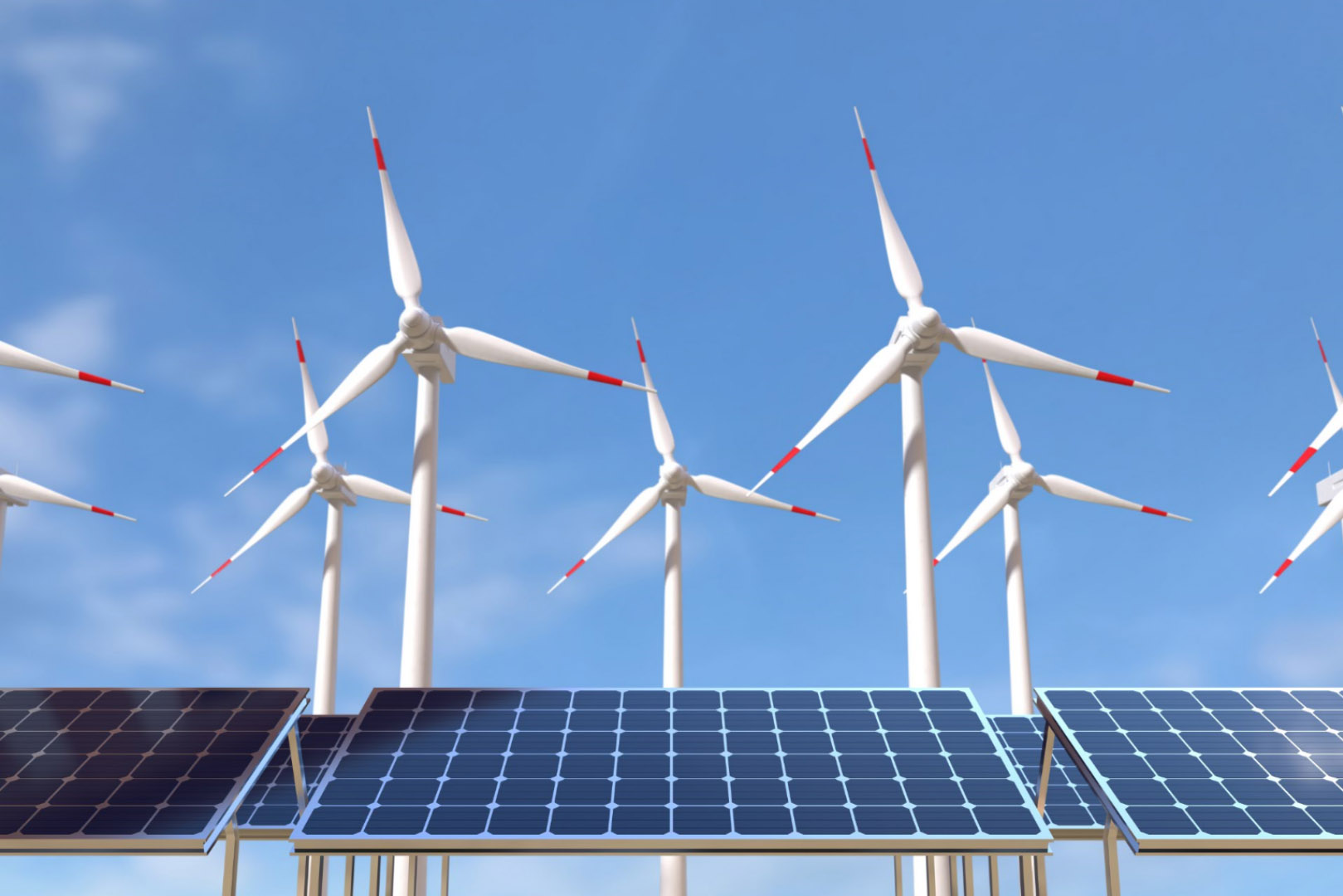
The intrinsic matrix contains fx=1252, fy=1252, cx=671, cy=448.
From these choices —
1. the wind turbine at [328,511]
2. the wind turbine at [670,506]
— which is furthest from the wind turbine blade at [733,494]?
the wind turbine at [328,511]

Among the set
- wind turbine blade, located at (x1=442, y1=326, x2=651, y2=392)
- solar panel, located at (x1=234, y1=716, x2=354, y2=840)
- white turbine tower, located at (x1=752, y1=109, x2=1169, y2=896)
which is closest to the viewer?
solar panel, located at (x1=234, y1=716, x2=354, y2=840)

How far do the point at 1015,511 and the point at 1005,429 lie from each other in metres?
4.22

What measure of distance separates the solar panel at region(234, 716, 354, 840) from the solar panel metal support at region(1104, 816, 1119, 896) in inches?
546

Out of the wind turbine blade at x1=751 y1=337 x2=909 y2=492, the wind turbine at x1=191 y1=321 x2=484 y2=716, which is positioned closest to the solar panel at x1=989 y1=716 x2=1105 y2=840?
the wind turbine blade at x1=751 y1=337 x2=909 y2=492

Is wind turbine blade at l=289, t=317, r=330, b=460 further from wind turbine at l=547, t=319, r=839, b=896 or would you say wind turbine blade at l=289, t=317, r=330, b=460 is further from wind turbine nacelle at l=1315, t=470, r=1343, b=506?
wind turbine nacelle at l=1315, t=470, r=1343, b=506

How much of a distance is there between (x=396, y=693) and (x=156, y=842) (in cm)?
537

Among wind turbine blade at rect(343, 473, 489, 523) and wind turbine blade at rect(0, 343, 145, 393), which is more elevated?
wind turbine blade at rect(0, 343, 145, 393)

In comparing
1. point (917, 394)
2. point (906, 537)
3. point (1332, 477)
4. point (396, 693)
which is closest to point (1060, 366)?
point (917, 394)

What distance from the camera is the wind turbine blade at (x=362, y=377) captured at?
4100 centimetres

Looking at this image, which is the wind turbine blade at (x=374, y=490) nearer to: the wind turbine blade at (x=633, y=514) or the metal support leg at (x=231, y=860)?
the wind turbine blade at (x=633, y=514)

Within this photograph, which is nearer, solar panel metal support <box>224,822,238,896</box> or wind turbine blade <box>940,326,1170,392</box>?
solar panel metal support <box>224,822,238,896</box>

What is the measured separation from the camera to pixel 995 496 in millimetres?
53156

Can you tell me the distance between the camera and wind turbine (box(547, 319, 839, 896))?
50.4 metres

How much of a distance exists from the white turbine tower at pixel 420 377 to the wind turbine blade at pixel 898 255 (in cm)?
982
